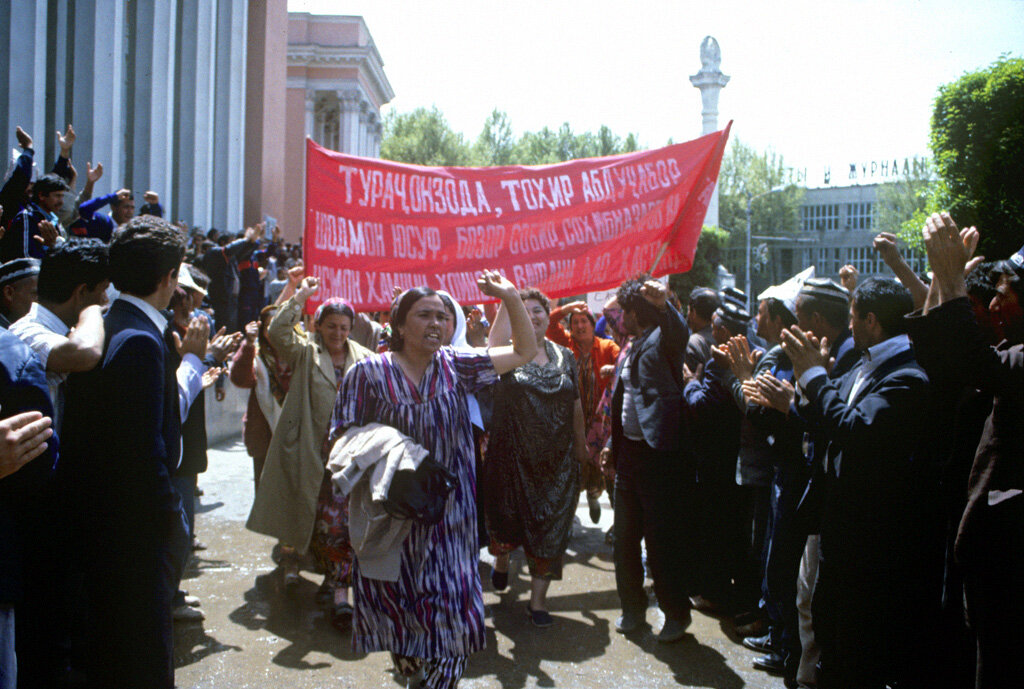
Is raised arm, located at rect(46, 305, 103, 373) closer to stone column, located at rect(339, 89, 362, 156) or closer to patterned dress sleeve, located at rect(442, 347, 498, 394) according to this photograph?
patterned dress sleeve, located at rect(442, 347, 498, 394)

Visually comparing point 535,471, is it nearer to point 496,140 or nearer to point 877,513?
point 877,513

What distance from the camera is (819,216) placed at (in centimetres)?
8325

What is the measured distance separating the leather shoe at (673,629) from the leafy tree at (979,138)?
46.0 ft

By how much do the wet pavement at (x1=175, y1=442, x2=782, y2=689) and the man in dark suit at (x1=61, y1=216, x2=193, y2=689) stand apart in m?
1.23

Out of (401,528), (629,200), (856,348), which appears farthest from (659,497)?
(629,200)

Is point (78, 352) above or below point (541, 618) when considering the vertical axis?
Answer: above

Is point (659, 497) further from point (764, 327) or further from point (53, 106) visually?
point (53, 106)

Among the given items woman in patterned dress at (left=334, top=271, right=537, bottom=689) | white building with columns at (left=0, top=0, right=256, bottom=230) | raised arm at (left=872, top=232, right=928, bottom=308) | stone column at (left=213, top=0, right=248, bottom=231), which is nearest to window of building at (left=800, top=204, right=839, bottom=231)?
stone column at (left=213, top=0, right=248, bottom=231)

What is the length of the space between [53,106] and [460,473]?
48.1 feet

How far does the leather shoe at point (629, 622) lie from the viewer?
16.0ft

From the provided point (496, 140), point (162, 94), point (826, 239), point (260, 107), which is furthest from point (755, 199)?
point (162, 94)

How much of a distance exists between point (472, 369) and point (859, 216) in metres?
84.8

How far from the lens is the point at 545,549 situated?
500 centimetres

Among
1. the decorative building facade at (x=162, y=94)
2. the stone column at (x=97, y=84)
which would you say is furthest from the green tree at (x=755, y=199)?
the stone column at (x=97, y=84)
